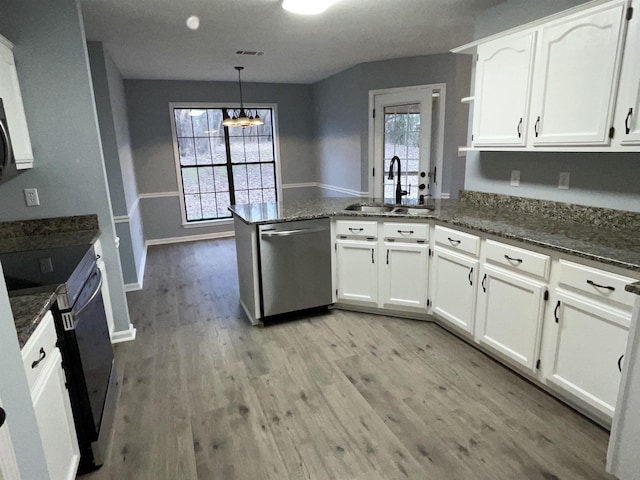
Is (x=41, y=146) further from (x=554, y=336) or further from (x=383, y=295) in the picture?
(x=554, y=336)

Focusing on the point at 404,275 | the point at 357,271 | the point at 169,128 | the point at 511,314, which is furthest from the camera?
the point at 169,128

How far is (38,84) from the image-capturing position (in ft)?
7.99

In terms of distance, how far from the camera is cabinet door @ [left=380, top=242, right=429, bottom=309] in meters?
2.99

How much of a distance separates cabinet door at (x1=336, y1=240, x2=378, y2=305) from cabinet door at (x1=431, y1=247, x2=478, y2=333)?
19.3 inches

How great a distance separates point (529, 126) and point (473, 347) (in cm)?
155

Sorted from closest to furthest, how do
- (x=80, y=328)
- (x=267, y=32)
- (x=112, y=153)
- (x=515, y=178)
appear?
1. (x=80, y=328)
2. (x=515, y=178)
3. (x=267, y=32)
4. (x=112, y=153)

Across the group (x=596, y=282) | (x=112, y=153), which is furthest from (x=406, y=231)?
(x=112, y=153)

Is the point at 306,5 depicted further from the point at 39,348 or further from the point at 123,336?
the point at 123,336

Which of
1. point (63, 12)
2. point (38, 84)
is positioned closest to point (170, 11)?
point (63, 12)

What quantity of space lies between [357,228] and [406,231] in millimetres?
399

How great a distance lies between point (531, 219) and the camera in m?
2.61

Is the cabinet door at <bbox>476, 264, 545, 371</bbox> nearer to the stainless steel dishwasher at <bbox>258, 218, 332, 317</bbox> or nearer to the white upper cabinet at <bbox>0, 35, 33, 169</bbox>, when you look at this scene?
the stainless steel dishwasher at <bbox>258, 218, 332, 317</bbox>

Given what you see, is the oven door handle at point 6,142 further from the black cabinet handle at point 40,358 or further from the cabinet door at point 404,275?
the cabinet door at point 404,275

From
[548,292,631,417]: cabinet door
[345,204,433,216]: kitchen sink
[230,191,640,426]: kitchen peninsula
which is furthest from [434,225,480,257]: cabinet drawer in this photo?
[548,292,631,417]: cabinet door
